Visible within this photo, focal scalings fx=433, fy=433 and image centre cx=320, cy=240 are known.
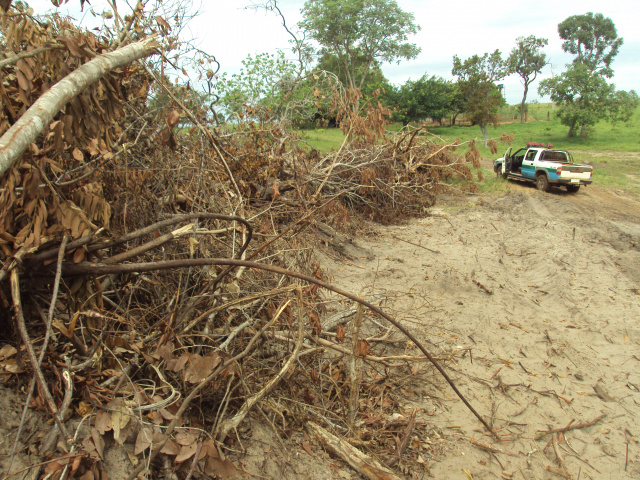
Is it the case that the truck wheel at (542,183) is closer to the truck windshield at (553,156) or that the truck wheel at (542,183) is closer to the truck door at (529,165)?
the truck door at (529,165)

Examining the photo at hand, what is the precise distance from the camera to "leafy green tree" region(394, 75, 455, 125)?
2921 cm

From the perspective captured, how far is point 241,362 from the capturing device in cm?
288

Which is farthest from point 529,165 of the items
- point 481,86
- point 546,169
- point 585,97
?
point 585,97

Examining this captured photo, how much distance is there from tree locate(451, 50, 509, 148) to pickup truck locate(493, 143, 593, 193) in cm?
488

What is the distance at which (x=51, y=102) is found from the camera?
1804 millimetres

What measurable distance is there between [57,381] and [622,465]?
13.5 feet

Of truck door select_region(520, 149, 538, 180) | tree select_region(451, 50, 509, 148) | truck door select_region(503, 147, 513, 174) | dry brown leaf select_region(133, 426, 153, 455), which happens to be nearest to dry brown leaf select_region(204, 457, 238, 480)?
dry brown leaf select_region(133, 426, 153, 455)

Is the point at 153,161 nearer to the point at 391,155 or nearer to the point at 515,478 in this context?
the point at 515,478

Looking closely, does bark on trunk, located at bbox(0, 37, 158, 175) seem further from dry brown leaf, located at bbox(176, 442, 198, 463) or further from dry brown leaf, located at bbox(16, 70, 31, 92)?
dry brown leaf, located at bbox(176, 442, 198, 463)

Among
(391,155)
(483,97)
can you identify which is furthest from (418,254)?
(483,97)

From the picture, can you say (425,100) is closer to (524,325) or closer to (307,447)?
(524,325)

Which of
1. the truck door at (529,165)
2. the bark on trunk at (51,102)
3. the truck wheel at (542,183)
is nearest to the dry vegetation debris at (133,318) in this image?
the bark on trunk at (51,102)

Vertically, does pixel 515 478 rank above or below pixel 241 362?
below

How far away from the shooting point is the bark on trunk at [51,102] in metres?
1.62
